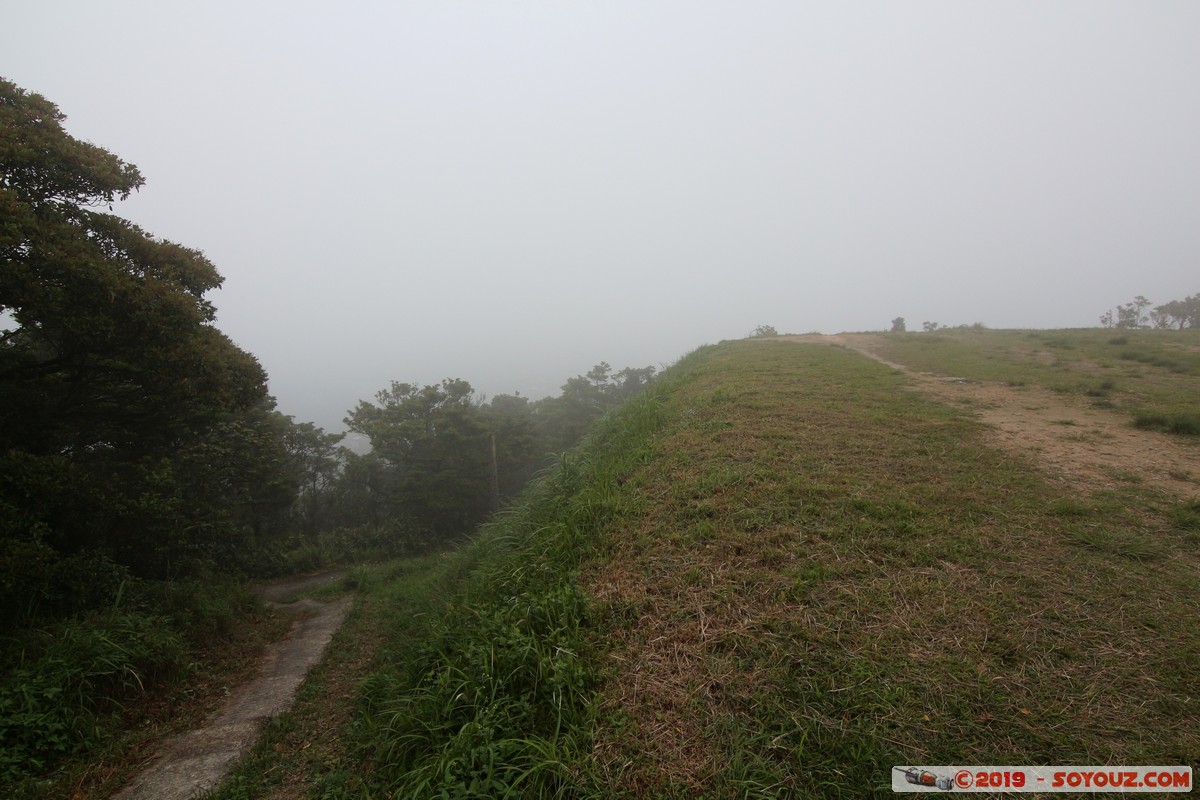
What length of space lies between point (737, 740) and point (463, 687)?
1720mm

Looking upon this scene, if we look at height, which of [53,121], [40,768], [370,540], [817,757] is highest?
[53,121]

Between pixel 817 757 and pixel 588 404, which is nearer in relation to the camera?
pixel 817 757

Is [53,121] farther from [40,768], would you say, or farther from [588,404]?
[588,404]

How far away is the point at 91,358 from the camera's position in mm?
6457

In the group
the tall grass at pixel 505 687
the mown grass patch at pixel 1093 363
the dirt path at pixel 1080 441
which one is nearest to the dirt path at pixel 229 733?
the tall grass at pixel 505 687

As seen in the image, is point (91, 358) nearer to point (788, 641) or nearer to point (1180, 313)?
point (788, 641)

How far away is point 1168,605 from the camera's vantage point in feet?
8.80

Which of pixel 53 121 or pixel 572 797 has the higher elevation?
pixel 53 121

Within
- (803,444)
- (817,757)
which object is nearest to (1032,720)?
(817,757)

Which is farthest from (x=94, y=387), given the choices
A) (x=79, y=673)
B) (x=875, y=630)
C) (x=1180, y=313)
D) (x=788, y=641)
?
(x=1180, y=313)

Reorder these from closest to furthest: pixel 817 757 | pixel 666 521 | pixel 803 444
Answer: pixel 817 757, pixel 666 521, pixel 803 444

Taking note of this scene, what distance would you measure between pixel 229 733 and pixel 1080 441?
9.81 metres

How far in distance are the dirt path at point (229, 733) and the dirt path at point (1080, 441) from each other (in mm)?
8094

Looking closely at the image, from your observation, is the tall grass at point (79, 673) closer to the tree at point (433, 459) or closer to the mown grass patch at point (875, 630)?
the mown grass patch at point (875, 630)
